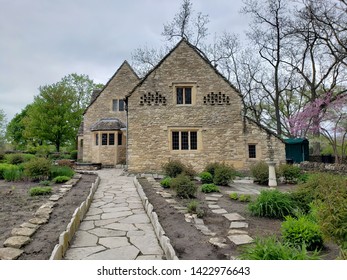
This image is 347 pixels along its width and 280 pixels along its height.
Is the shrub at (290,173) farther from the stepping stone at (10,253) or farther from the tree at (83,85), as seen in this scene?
the tree at (83,85)

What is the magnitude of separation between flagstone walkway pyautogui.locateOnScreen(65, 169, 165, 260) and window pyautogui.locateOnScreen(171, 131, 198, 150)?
26.6ft

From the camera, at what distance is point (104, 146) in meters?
19.5

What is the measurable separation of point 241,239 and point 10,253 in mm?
3465

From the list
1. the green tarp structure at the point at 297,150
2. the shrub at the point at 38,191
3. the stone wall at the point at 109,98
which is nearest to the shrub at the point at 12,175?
the shrub at the point at 38,191

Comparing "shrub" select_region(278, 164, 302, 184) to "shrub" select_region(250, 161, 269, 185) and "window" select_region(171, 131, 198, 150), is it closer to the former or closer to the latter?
"shrub" select_region(250, 161, 269, 185)

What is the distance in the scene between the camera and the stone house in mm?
14586

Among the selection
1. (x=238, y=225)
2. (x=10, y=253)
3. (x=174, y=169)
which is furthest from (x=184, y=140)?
(x=10, y=253)

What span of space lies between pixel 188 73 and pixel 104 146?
9.55 meters

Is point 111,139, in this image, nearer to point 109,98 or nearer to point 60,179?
point 109,98

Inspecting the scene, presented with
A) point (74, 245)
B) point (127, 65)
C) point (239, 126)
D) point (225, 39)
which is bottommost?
point (74, 245)

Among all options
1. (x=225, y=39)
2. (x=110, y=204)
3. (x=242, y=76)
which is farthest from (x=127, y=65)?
(x=110, y=204)

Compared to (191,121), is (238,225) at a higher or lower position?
lower

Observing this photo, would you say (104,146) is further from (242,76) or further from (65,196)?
(242,76)

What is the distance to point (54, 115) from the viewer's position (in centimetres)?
2722
